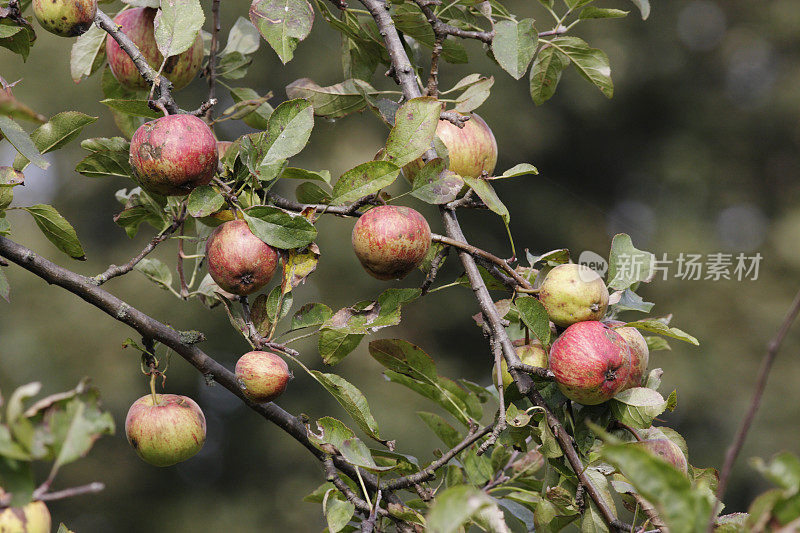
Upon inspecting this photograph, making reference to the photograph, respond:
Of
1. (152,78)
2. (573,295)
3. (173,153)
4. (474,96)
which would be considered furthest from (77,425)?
(474,96)

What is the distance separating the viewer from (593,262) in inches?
40.2

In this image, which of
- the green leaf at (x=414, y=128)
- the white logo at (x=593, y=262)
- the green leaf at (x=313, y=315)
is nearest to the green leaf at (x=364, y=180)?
the green leaf at (x=414, y=128)

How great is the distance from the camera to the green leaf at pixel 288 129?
0.80 meters

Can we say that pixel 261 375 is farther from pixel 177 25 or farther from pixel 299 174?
pixel 177 25

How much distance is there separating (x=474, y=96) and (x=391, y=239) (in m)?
0.27

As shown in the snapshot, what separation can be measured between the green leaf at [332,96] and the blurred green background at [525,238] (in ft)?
8.04

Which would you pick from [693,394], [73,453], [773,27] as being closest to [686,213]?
[693,394]

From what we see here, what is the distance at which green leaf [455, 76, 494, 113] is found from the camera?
0.95 m

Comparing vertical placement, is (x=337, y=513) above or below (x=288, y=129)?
below

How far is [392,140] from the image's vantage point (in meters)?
0.81

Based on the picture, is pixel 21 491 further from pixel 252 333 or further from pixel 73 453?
pixel 252 333

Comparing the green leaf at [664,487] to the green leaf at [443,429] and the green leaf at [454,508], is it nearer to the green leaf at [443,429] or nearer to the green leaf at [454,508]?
the green leaf at [454,508]

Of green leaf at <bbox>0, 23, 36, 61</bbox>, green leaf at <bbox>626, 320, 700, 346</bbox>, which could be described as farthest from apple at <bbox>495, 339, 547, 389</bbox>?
green leaf at <bbox>0, 23, 36, 61</bbox>

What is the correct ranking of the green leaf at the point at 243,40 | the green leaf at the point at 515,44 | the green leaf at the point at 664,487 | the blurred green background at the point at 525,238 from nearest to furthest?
the green leaf at the point at 664,487
the green leaf at the point at 515,44
the green leaf at the point at 243,40
the blurred green background at the point at 525,238
